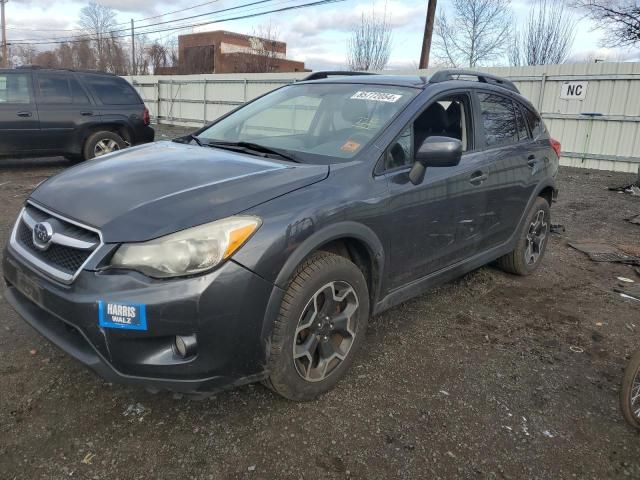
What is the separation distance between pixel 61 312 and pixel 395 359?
1.96 meters

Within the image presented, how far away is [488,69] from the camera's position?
14.2m

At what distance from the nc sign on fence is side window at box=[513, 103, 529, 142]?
981cm

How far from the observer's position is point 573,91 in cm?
1283

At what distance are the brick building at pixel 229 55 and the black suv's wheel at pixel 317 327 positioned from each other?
1633 inches

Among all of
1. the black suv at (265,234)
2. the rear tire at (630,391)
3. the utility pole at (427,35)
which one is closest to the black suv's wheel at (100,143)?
the black suv at (265,234)

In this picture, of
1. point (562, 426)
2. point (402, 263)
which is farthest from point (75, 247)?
point (562, 426)

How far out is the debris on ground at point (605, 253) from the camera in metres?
5.52

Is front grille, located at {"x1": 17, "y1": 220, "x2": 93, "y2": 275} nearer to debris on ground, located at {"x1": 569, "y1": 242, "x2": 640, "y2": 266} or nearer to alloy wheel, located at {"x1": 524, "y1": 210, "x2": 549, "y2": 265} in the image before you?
alloy wheel, located at {"x1": 524, "y1": 210, "x2": 549, "y2": 265}

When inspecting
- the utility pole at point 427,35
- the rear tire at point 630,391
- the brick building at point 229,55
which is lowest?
the rear tire at point 630,391

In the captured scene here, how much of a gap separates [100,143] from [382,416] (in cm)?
857

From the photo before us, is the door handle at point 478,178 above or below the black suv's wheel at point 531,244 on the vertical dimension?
above

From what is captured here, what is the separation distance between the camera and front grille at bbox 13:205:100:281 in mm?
2230

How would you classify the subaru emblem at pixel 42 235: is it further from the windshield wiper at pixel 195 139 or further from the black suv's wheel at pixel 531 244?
the black suv's wheel at pixel 531 244

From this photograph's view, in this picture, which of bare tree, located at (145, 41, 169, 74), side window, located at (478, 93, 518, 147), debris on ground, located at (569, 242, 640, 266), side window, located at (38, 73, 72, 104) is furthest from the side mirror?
bare tree, located at (145, 41, 169, 74)
